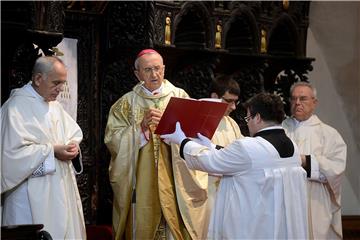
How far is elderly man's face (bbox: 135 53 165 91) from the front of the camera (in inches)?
286

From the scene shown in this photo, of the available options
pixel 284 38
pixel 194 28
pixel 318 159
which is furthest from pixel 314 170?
pixel 284 38

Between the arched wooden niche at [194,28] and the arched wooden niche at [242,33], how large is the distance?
304 mm


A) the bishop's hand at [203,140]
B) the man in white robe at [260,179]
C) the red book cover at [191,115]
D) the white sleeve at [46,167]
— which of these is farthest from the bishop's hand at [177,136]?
the white sleeve at [46,167]

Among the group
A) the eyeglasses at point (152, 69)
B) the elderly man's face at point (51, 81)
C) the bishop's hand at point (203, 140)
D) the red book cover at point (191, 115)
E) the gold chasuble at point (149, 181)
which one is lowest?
the gold chasuble at point (149, 181)

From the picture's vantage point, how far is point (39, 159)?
6.36 meters

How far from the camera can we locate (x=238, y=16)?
928 cm

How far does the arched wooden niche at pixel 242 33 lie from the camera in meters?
9.24

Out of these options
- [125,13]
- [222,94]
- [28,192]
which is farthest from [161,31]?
[28,192]

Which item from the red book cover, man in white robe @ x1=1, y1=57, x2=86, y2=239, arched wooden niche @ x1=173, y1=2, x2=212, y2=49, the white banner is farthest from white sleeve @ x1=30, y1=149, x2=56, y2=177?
arched wooden niche @ x1=173, y1=2, x2=212, y2=49

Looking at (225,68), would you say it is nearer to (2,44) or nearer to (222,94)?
(222,94)

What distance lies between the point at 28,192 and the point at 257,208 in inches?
67.5

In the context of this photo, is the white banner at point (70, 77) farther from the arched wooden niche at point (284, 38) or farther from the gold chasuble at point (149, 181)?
the arched wooden niche at point (284, 38)

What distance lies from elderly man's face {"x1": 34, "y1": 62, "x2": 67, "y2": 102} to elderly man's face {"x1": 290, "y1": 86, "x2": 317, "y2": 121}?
2644 mm

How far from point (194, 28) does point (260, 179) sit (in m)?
3.19
